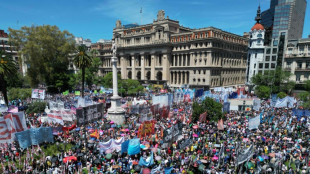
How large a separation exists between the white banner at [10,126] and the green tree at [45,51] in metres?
35.4

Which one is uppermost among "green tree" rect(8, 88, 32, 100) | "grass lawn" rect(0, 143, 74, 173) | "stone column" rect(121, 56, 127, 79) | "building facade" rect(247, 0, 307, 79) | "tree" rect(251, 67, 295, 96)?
"building facade" rect(247, 0, 307, 79)

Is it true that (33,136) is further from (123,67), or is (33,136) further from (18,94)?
(123,67)

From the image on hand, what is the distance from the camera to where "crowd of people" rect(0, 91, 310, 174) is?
1520cm

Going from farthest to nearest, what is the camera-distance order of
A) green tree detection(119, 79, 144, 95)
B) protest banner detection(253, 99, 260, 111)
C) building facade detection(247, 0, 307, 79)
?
green tree detection(119, 79, 144, 95) < building facade detection(247, 0, 307, 79) < protest banner detection(253, 99, 260, 111)

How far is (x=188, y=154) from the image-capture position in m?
18.0

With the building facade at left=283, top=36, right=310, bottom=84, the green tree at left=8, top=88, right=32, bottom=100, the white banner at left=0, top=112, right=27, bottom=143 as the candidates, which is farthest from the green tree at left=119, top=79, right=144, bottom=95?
the building facade at left=283, top=36, right=310, bottom=84

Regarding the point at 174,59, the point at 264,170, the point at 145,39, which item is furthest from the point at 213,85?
the point at 264,170

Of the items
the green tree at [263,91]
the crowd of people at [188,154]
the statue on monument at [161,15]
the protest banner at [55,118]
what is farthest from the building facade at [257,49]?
the protest banner at [55,118]

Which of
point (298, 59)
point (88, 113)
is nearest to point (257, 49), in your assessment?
point (298, 59)

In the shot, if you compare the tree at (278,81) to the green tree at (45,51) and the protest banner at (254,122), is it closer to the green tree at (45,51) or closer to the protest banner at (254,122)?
the protest banner at (254,122)

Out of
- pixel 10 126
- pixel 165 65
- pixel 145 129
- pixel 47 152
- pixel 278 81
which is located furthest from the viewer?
pixel 165 65

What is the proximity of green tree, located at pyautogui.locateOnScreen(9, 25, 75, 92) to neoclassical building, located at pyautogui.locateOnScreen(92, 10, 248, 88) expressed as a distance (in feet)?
89.7

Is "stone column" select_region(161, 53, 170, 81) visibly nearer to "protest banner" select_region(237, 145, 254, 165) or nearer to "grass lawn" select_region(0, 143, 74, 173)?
"grass lawn" select_region(0, 143, 74, 173)

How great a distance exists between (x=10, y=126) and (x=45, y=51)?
3793 cm
